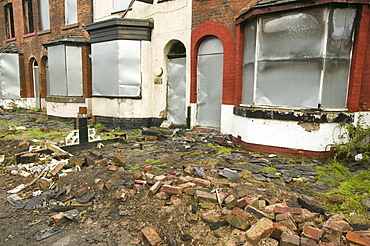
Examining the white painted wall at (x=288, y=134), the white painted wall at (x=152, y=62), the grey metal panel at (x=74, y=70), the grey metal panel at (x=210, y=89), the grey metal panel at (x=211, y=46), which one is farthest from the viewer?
the grey metal panel at (x=74, y=70)

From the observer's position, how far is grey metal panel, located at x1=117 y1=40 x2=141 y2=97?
9539 millimetres

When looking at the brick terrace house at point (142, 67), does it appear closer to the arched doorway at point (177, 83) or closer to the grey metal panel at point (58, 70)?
the arched doorway at point (177, 83)

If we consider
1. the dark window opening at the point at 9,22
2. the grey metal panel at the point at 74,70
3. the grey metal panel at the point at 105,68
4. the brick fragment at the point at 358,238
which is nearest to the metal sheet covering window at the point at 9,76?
the dark window opening at the point at 9,22

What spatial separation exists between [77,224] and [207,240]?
72.4 inches

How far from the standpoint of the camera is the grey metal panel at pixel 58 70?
11.8 metres

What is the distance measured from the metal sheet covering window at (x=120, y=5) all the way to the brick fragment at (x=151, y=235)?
9.61m

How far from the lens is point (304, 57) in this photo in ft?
19.5

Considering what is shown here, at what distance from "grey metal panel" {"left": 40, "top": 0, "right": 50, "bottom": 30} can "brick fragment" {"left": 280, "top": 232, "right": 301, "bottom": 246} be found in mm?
16549

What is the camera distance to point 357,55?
568 centimetres

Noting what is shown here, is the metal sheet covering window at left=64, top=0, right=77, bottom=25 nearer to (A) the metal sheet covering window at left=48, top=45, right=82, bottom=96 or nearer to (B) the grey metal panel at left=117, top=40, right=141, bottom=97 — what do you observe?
(A) the metal sheet covering window at left=48, top=45, right=82, bottom=96

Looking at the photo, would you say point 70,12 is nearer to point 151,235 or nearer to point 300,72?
point 300,72

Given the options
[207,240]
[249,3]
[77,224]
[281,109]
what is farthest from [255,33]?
[77,224]

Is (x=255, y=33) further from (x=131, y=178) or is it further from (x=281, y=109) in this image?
(x=131, y=178)

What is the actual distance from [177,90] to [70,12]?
785cm
